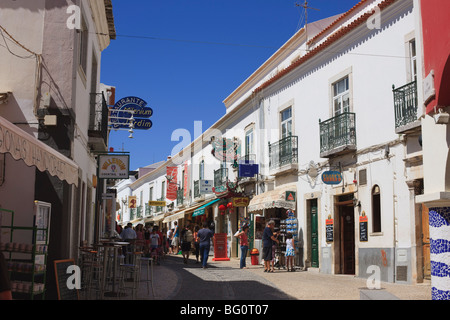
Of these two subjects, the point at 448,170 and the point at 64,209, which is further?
the point at 64,209

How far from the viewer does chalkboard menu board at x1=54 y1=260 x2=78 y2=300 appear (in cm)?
819

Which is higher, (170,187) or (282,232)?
(170,187)

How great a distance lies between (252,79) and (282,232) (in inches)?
523

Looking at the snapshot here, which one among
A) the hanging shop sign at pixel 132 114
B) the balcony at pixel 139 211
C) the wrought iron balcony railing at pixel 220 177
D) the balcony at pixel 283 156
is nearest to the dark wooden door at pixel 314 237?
the balcony at pixel 283 156

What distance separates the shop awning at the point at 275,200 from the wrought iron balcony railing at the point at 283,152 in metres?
A: 0.93

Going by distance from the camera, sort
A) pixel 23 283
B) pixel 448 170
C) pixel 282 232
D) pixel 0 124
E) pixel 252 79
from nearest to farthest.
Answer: pixel 0 124, pixel 448 170, pixel 23 283, pixel 282 232, pixel 252 79

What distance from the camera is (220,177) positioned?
29.3 m

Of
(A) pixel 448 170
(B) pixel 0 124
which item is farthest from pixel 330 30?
(B) pixel 0 124

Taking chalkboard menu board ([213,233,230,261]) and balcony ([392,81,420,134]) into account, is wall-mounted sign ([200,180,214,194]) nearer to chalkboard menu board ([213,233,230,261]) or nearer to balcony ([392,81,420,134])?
chalkboard menu board ([213,233,230,261])

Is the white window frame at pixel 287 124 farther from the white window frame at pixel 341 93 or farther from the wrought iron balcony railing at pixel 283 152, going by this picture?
the white window frame at pixel 341 93

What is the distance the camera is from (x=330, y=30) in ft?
76.5

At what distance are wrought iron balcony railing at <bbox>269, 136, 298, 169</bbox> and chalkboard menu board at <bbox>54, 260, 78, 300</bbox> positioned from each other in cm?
1227

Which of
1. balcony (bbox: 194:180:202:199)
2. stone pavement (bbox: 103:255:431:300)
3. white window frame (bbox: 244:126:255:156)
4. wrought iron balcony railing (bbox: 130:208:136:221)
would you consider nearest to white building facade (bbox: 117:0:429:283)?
white window frame (bbox: 244:126:255:156)
